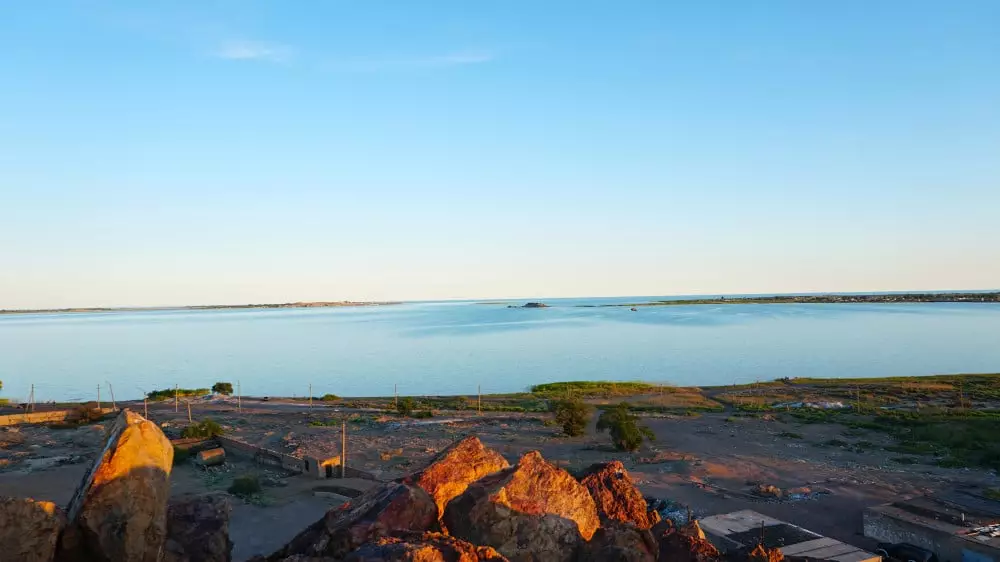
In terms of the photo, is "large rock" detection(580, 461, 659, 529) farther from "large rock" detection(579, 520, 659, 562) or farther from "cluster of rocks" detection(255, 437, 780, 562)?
"large rock" detection(579, 520, 659, 562)

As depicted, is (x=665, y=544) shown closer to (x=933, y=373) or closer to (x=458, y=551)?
(x=458, y=551)

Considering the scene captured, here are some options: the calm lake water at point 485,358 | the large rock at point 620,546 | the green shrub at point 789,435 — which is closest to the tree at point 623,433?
the green shrub at point 789,435

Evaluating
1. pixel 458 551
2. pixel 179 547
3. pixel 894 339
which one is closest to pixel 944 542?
pixel 458 551

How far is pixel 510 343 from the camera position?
108 m

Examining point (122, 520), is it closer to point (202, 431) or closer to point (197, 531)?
point (197, 531)

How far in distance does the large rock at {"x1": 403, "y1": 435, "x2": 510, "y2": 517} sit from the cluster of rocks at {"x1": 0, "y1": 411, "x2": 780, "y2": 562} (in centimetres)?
1

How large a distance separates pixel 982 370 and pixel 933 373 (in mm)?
6380

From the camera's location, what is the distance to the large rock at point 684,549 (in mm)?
7309

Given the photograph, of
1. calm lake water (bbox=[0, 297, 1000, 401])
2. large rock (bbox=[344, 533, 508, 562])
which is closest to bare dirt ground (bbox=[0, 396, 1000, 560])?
large rock (bbox=[344, 533, 508, 562])

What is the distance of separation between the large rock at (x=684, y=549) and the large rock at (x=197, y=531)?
5784 millimetres

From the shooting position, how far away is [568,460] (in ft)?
83.7

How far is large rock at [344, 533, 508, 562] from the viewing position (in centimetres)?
523

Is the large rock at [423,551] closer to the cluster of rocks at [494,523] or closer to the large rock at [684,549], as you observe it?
the cluster of rocks at [494,523]

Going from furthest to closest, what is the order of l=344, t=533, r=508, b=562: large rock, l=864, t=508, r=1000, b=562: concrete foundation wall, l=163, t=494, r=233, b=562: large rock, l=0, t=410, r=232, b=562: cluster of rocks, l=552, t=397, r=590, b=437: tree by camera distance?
l=552, t=397, r=590, b=437: tree
l=864, t=508, r=1000, b=562: concrete foundation wall
l=163, t=494, r=233, b=562: large rock
l=0, t=410, r=232, b=562: cluster of rocks
l=344, t=533, r=508, b=562: large rock
